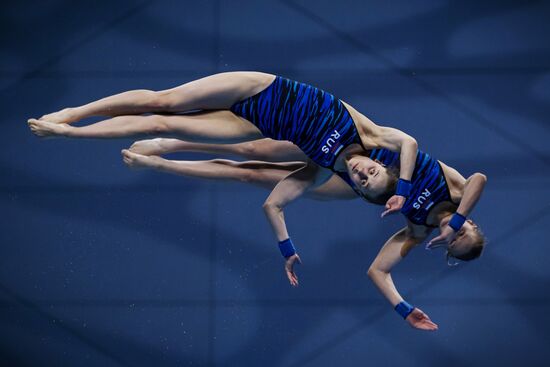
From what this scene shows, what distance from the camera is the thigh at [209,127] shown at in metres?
3.97

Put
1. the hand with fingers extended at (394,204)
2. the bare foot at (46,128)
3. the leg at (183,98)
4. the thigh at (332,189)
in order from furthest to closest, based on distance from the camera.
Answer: the thigh at (332,189) < the leg at (183,98) < the bare foot at (46,128) < the hand with fingers extended at (394,204)

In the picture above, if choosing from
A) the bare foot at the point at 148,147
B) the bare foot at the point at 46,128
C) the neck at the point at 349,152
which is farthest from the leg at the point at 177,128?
the neck at the point at 349,152

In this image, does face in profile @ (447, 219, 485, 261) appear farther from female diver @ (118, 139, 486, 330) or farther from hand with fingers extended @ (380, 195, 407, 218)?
hand with fingers extended @ (380, 195, 407, 218)

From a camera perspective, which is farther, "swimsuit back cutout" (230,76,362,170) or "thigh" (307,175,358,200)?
"thigh" (307,175,358,200)

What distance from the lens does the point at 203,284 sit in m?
5.66

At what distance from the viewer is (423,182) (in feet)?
13.4

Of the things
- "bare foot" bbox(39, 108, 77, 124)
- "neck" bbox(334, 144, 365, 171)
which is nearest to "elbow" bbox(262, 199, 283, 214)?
"neck" bbox(334, 144, 365, 171)

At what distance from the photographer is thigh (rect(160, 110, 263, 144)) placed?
3.97 metres

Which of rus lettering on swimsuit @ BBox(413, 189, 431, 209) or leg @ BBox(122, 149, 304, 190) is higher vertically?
rus lettering on swimsuit @ BBox(413, 189, 431, 209)

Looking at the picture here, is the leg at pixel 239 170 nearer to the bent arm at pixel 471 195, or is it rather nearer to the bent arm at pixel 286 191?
the bent arm at pixel 286 191

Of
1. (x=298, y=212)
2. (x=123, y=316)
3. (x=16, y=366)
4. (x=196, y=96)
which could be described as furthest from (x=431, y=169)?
(x=16, y=366)

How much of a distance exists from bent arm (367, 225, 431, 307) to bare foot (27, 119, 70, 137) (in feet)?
5.57

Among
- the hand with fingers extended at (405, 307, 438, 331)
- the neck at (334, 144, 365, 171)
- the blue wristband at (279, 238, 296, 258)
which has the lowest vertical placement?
the hand with fingers extended at (405, 307, 438, 331)

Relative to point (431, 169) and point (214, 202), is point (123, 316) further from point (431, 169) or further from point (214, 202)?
point (431, 169)
